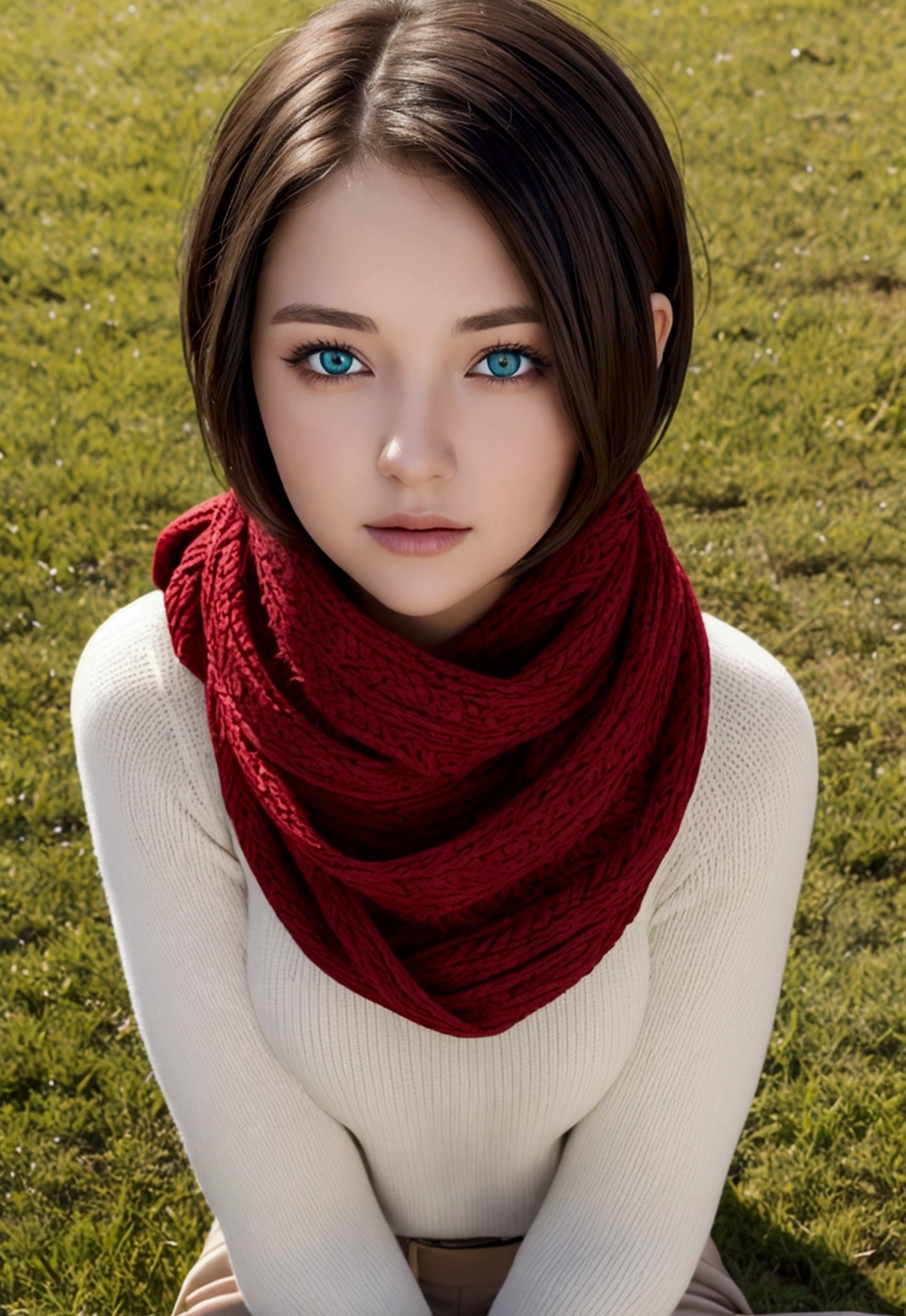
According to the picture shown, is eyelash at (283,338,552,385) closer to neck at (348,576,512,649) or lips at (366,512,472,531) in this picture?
lips at (366,512,472,531)

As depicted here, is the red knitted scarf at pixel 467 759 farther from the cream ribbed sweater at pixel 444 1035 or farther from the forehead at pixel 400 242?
the forehead at pixel 400 242

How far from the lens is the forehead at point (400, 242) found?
1.66 metres

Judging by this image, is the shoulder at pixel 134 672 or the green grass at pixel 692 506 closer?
the shoulder at pixel 134 672

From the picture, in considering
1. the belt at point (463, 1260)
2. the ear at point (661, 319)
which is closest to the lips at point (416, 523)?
the ear at point (661, 319)

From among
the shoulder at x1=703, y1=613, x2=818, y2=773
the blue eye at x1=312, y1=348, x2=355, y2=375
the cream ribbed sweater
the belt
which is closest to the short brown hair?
the blue eye at x1=312, y1=348, x2=355, y2=375

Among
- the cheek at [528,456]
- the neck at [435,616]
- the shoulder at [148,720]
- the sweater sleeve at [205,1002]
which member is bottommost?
the sweater sleeve at [205,1002]

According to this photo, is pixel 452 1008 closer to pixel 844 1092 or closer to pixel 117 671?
pixel 117 671

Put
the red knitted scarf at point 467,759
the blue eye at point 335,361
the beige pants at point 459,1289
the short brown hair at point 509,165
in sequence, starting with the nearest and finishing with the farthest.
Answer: the short brown hair at point 509,165 → the blue eye at point 335,361 → the red knitted scarf at point 467,759 → the beige pants at point 459,1289

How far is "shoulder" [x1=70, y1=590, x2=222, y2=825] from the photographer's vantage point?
84.7 inches

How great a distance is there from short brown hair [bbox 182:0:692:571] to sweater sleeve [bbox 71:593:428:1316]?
484 mm

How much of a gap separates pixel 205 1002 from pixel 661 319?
115 cm

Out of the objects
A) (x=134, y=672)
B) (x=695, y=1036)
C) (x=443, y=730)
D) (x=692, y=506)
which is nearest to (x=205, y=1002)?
(x=134, y=672)

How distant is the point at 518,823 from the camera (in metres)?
1.95

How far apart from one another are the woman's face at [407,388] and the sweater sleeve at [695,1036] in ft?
1.57
